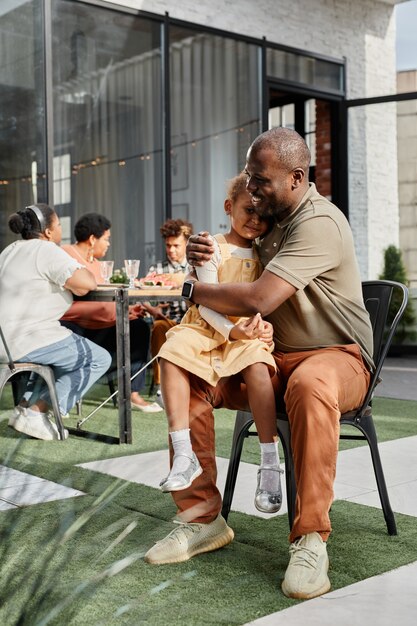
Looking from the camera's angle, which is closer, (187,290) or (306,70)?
(187,290)

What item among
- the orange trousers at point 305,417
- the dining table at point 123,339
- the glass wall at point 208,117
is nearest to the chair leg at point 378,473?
the orange trousers at point 305,417

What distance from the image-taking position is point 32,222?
4168 mm

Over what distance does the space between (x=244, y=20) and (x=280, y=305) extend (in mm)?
6217

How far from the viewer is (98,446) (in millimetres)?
646

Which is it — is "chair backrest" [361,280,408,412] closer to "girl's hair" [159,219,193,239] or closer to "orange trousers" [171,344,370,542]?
"orange trousers" [171,344,370,542]

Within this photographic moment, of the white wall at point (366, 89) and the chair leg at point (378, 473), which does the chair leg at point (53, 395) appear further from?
the white wall at point (366, 89)

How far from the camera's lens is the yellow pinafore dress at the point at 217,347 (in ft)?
6.93

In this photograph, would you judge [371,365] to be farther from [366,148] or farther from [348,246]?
[366,148]

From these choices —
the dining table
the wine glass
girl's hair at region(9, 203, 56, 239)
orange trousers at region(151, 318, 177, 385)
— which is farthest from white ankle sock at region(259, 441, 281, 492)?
orange trousers at region(151, 318, 177, 385)

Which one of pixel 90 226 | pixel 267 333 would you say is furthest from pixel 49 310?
pixel 267 333

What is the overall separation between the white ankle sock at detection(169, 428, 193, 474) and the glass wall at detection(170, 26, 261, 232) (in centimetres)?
546

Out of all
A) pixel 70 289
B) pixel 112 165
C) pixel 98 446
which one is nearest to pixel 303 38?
pixel 112 165

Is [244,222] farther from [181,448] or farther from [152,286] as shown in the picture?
[152,286]

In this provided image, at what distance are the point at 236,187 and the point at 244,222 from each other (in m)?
0.10
